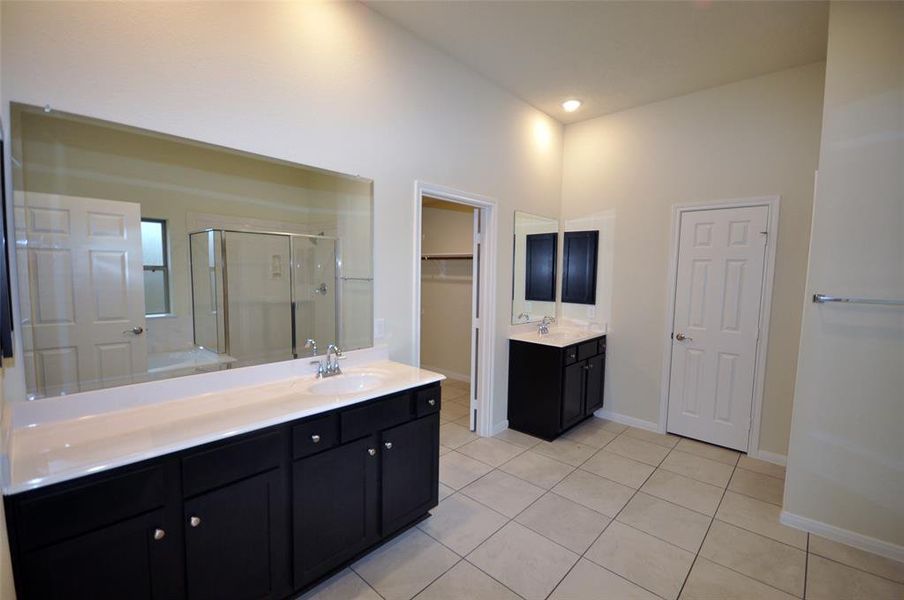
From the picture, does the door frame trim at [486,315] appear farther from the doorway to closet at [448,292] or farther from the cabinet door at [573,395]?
the doorway to closet at [448,292]

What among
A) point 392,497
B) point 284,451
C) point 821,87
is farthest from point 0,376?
point 821,87

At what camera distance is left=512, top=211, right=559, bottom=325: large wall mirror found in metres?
3.78

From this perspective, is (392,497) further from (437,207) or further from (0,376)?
(437,207)

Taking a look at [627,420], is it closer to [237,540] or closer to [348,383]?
[348,383]

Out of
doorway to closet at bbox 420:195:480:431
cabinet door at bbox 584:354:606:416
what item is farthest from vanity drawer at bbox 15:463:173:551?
doorway to closet at bbox 420:195:480:431

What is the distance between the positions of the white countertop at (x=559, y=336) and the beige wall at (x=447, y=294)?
1353 millimetres

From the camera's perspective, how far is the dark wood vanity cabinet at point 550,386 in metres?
3.39

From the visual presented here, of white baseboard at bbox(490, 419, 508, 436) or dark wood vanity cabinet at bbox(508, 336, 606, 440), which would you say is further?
white baseboard at bbox(490, 419, 508, 436)

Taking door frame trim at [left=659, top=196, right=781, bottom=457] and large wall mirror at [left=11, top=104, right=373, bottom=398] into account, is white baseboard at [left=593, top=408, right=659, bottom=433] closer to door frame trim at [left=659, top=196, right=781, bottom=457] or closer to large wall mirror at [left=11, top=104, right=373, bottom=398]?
door frame trim at [left=659, top=196, right=781, bottom=457]

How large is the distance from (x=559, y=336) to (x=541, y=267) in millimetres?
749

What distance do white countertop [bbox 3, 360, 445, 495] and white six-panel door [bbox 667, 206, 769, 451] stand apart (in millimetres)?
2821

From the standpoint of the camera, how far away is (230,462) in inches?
58.7

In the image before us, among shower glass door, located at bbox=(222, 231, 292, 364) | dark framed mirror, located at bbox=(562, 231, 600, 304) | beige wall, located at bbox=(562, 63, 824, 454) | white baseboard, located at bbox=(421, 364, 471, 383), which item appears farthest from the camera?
white baseboard, located at bbox=(421, 364, 471, 383)

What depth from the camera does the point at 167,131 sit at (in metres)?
1.71
